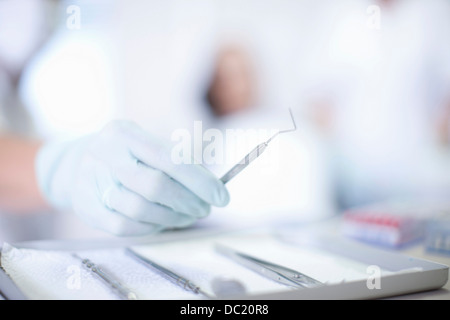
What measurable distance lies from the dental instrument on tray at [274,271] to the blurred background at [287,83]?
1.20 m

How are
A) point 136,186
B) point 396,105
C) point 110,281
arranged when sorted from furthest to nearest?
point 396,105
point 136,186
point 110,281

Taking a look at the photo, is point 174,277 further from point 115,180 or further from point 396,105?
point 396,105

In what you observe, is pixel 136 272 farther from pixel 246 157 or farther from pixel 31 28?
pixel 31 28

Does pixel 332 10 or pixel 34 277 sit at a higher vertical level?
pixel 332 10

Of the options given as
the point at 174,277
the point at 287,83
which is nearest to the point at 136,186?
the point at 174,277

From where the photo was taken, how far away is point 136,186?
1.88ft

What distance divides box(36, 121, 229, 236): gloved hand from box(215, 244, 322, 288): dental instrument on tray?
70mm

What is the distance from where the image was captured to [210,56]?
7.67 feet

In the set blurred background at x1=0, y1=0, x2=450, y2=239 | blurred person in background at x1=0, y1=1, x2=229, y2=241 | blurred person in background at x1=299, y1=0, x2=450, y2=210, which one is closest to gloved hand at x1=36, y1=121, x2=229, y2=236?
blurred person in background at x1=0, y1=1, x2=229, y2=241

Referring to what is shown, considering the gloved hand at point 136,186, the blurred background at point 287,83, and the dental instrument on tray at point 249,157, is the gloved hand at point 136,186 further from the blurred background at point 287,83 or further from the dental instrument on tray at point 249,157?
the blurred background at point 287,83

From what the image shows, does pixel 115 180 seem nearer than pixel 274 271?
No

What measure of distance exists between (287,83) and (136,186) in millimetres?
2048
